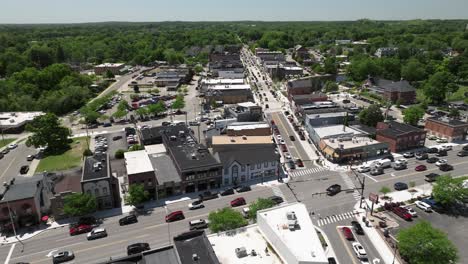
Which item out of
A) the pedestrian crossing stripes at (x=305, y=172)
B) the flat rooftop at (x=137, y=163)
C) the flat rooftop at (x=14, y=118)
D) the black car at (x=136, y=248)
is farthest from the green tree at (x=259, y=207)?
the flat rooftop at (x=14, y=118)

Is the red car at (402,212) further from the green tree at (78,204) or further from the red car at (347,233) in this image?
the green tree at (78,204)

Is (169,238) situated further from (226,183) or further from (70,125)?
(70,125)

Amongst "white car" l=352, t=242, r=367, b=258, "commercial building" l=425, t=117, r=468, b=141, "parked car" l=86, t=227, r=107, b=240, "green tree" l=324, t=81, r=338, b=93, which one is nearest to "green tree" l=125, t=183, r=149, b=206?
"parked car" l=86, t=227, r=107, b=240

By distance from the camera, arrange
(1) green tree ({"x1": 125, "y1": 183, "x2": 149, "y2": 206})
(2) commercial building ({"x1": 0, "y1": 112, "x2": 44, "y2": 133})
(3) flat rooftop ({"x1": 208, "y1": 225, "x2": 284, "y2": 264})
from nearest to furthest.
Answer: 1. (3) flat rooftop ({"x1": 208, "y1": 225, "x2": 284, "y2": 264})
2. (1) green tree ({"x1": 125, "y1": 183, "x2": 149, "y2": 206})
3. (2) commercial building ({"x1": 0, "y1": 112, "x2": 44, "y2": 133})

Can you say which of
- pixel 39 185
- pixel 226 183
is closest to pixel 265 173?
pixel 226 183

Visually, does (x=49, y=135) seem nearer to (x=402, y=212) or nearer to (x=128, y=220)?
(x=128, y=220)

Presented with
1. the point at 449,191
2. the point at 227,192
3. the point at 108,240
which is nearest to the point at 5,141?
the point at 108,240

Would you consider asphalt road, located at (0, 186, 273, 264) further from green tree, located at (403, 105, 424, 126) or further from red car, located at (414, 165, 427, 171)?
green tree, located at (403, 105, 424, 126)
